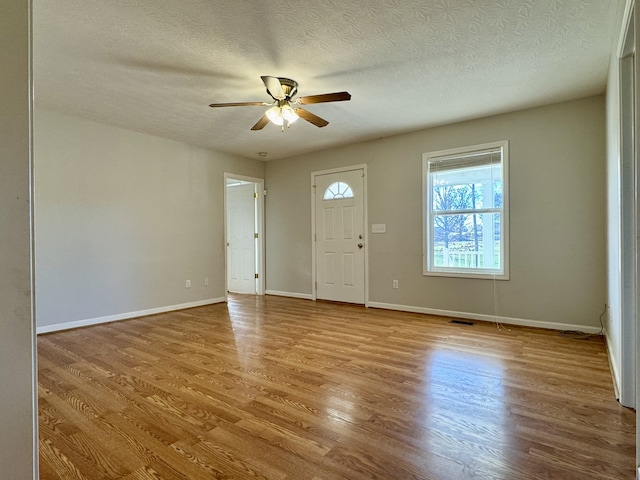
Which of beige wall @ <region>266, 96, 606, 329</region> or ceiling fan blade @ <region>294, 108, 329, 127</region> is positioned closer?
ceiling fan blade @ <region>294, 108, 329, 127</region>

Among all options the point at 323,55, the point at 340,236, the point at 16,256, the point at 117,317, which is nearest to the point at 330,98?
the point at 323,55

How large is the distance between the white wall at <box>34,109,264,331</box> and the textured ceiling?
1.56ft

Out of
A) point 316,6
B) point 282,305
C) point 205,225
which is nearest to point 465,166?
point 316,6

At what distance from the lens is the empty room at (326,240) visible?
1589mm


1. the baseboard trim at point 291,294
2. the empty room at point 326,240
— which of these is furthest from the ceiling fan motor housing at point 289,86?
the baseboard trim at point 291,294

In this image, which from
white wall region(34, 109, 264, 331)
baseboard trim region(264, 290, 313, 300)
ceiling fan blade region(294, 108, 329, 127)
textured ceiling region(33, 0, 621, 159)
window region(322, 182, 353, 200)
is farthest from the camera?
baseboard trim region(264, 290, 313, 300)

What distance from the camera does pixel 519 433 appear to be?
1769 millimetres

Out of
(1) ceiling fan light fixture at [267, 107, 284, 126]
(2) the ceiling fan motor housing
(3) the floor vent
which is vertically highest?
(2) the ceiling fan motor housing

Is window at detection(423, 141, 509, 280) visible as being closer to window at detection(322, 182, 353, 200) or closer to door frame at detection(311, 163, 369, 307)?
door frame at detection(311, 163, 369, 307)

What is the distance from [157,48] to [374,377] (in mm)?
2956

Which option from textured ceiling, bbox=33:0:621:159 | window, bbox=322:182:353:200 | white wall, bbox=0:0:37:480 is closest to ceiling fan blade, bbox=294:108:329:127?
textured ceiling, bbox=33:0:621:159

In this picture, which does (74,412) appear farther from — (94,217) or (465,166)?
(465,166)

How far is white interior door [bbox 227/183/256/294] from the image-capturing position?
648 centimetres

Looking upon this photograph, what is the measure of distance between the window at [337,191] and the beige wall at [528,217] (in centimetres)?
41
